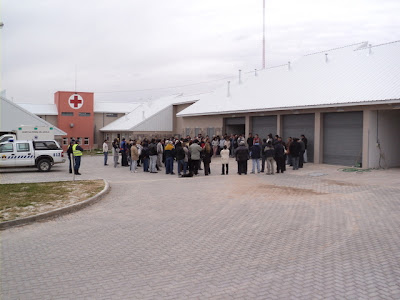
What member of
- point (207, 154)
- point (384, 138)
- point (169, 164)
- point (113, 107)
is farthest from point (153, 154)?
point (113, 107)

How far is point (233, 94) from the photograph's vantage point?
1361 inches

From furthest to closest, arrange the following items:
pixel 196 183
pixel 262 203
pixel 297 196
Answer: pixel 196 183 → pixel 297 196 → pixel 262 203

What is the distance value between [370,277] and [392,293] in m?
0.60

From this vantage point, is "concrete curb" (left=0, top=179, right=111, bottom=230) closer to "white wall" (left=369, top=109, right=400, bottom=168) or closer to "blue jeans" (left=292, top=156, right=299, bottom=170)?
"blue jeans" (left=292, top=156, right=299, bottom=170)

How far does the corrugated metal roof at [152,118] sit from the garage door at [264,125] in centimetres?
1448

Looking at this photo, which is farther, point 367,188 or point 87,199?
point 367,188

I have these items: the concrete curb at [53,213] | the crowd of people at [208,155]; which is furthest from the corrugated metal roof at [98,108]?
the concrete curb at [53,213]

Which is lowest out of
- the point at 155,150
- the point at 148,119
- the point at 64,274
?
the point at 64,274

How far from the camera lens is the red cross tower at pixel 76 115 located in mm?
55884

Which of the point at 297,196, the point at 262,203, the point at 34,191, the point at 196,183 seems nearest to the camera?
the point at 262,203

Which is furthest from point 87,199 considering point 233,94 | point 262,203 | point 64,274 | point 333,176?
point 233,94

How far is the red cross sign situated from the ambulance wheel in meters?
35.5

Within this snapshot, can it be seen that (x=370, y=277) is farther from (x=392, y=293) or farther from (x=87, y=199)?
(x=87, y=199)

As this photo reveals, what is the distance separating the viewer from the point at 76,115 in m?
56.6
